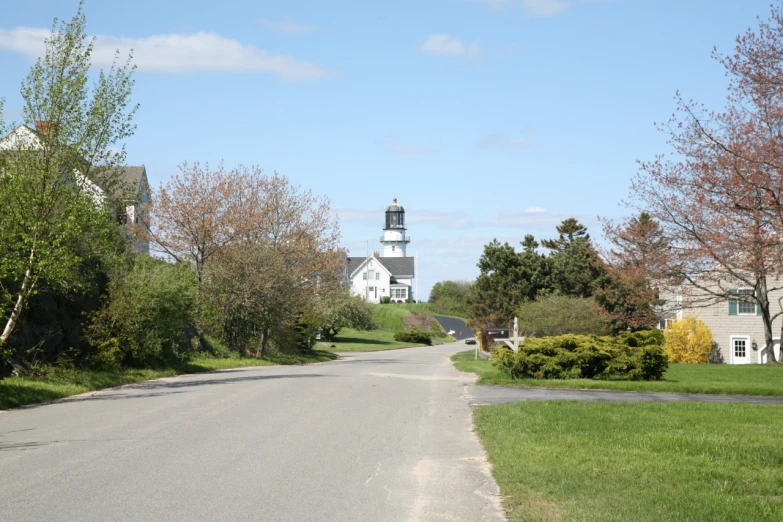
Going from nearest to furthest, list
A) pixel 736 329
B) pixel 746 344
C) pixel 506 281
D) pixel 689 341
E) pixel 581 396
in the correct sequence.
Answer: pixel 581 396
pixel 689 341
pixel 746 344
pixel 736 329
pixel 506 281

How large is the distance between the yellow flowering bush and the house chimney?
37422 millimetres

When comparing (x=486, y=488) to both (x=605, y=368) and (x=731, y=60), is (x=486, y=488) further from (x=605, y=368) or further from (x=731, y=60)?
(x=605, y=368)

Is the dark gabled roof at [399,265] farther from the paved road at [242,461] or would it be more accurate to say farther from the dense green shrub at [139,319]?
the paved road at [242,461]

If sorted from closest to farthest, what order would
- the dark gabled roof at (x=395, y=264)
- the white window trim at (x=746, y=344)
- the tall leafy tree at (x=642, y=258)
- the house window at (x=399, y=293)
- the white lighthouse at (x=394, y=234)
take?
1. the tall leafy tree at (x=642, y=258)
2. the white window trim at (x=746, y=344)
3. the house window at (x=399, y=293)
4. the dark gabled roof at (x=395, y=264)
5. the white lighthouse at (x=394, y=234)

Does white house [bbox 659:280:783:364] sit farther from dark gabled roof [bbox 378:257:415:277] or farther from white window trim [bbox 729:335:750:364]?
dark gabled roof [bbox 378:257:415:277]

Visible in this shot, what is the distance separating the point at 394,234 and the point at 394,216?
3.35 m

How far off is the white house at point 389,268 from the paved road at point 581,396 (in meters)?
99.4

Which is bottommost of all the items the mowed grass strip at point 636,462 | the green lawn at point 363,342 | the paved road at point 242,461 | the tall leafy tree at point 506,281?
the paved road at point 242,461

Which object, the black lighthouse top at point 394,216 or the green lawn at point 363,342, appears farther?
the black lighthouse top at point 394,216

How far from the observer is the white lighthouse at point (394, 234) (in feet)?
468

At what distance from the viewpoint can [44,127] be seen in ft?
70.4

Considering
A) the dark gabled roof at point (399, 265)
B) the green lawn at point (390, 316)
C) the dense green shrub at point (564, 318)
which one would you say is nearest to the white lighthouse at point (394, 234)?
the dark gabled roof at point (399, 265)

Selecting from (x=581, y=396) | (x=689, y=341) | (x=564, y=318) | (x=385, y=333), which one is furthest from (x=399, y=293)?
(x=581, y=396)

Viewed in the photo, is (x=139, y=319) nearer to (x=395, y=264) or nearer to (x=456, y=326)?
(x=456, y=326)
